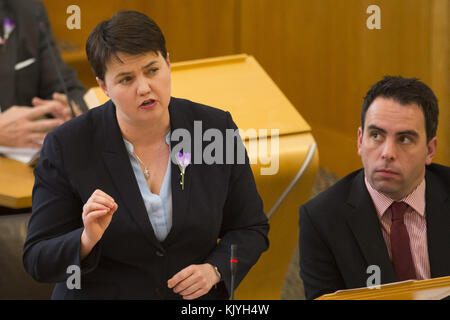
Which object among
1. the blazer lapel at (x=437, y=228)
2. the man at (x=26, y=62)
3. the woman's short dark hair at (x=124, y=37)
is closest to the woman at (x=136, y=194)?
the woman's short dark hair at (x=124, y=37)

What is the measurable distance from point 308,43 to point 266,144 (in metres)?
1.61

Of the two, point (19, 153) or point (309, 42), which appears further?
point (309, 42)

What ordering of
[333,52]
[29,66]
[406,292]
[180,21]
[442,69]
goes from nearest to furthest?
[406,292]
[29,66]
[442,69]
[333,52]
[180,21]

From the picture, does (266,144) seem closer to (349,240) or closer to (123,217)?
(349,240)

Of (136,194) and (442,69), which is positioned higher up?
(442,69)

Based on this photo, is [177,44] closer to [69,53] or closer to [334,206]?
[69,53]

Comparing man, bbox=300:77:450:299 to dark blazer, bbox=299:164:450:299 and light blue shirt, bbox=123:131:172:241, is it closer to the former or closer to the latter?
dark blazer, bbox=299:164:450:299

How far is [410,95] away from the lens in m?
1.44

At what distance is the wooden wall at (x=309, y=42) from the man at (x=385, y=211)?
141 centimetres

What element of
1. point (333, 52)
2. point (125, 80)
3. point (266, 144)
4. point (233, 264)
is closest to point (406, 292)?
point (233, 264)

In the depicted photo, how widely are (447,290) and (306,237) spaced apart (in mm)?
456

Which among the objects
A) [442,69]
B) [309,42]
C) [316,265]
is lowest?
[316,265]

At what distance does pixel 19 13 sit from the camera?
2318mm

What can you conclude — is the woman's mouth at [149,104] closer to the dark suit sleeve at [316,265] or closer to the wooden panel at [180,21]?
the dark suit sleeve at [316,265]
